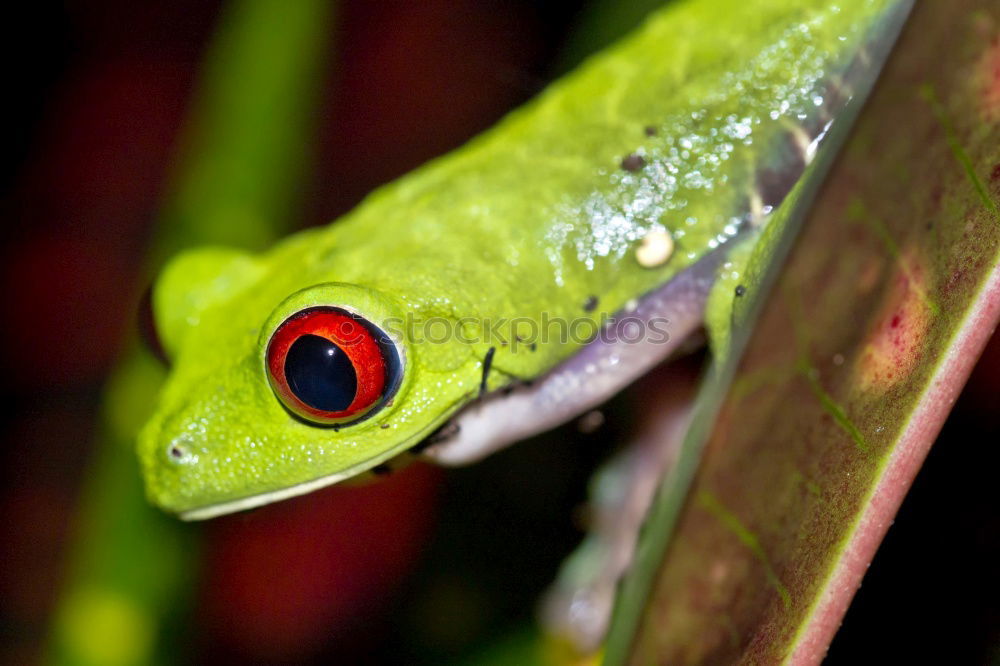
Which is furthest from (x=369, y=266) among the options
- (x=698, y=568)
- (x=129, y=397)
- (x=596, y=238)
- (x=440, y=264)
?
(x=698, y=568)

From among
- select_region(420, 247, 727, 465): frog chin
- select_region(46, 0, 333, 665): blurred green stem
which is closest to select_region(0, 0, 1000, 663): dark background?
select_region(46, 0, 333, 665): blurred green stem

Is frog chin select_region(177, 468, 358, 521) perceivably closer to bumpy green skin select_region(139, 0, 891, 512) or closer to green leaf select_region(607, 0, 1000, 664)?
bumpy green skin select_region(139, 0, 891, 512)

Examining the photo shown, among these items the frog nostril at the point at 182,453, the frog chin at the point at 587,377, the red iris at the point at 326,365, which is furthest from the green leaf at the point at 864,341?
the frog nostril at the point at 182,453

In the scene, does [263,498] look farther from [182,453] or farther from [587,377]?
[587,377]

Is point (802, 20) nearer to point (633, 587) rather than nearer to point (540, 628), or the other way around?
point (633, 587)

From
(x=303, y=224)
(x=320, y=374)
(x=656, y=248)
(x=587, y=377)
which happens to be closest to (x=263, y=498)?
(x=320, y=374)
